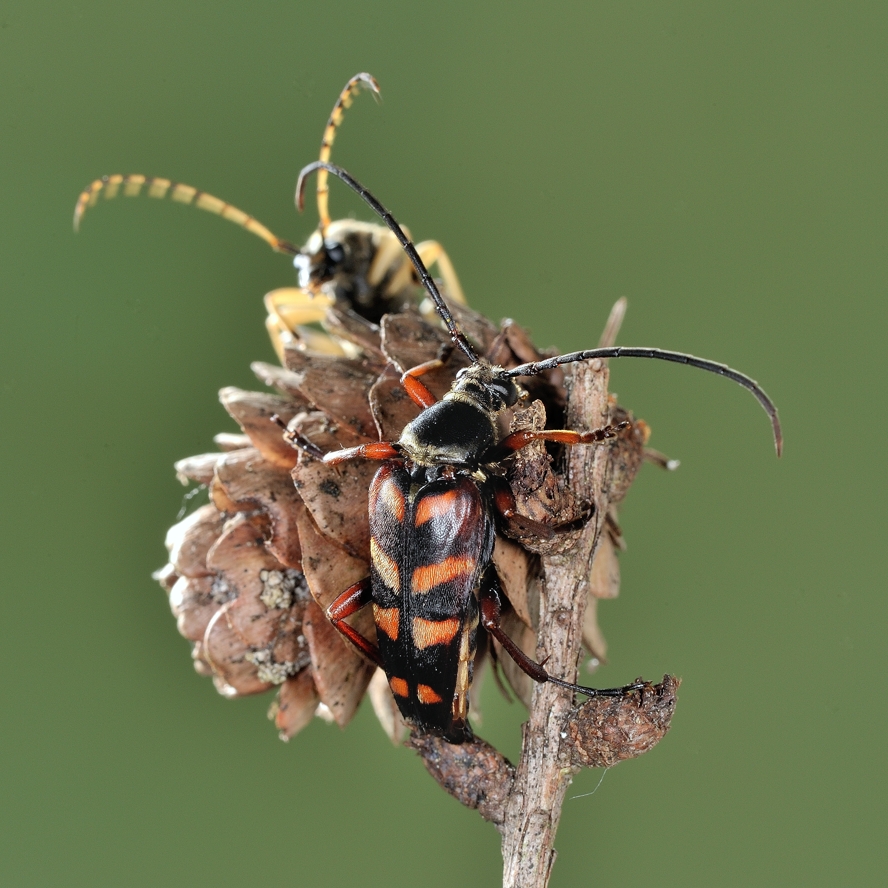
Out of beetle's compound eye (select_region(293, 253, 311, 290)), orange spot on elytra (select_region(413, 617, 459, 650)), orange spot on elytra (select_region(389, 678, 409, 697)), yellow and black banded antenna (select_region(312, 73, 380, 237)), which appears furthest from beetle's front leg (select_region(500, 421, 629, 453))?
beetle's compound eye (select_region(293, 253, 311, 290))

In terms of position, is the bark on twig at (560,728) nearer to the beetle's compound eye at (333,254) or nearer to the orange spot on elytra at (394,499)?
the orange spot on elytra at (394,499)

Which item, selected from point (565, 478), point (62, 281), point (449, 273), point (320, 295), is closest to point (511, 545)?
point (565, 478)

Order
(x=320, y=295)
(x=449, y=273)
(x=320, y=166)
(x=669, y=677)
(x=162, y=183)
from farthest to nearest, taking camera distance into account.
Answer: (x=320, y=295) → (x=449, y=273) → (x=162, y=183) → (x=320, y=166) → (x=669, y=677)

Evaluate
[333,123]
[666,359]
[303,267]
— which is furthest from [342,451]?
[303,267]

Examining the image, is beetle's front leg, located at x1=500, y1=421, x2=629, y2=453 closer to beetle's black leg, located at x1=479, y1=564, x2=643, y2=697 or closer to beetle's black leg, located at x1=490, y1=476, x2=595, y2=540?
beetle's black leg, located at x1=490, y1=476, x2=595, y2=540

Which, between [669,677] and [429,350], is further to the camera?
[429,350]

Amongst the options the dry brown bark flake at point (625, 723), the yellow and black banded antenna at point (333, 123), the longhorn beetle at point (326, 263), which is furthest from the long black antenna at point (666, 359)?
the longhorn beetle at point (326, 263)

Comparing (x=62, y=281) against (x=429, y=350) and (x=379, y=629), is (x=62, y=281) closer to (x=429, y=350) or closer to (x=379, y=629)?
(x=429, y=350)

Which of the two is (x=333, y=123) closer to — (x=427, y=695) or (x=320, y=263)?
(x=320, y=263)
